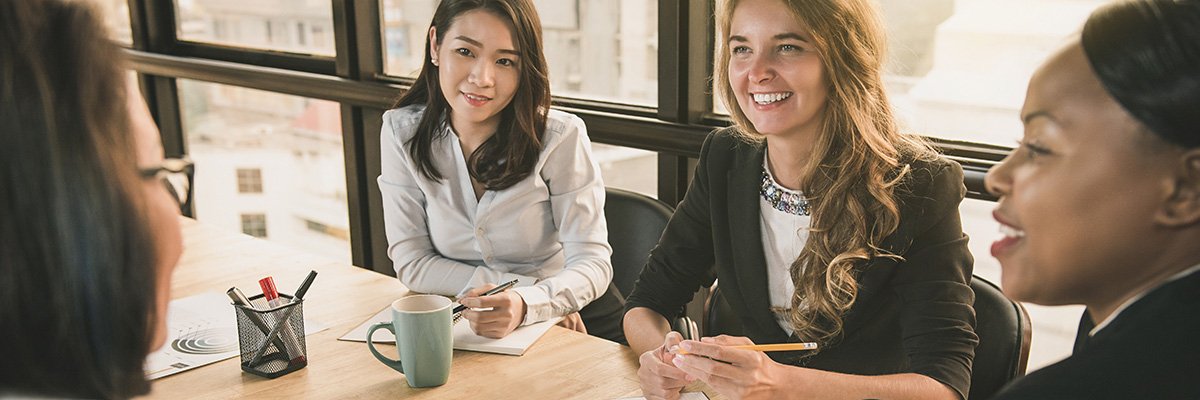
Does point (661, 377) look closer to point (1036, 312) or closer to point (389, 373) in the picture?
point (389, 373)

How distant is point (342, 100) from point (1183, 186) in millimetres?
2874

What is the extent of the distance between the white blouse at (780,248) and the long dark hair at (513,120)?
23.9 inches

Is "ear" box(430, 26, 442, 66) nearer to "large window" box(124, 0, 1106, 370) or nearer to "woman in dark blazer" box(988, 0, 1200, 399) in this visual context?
"large window" box(124, 0, 1106, 370)

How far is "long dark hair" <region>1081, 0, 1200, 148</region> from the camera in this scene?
749mm

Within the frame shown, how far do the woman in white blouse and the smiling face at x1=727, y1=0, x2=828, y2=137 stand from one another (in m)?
0.57

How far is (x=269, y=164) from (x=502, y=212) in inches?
87.4

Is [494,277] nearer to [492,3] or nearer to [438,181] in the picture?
[438,181]

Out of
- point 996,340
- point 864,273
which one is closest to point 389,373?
point 864,273

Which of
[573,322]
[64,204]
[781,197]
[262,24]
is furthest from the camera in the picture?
[262,24]

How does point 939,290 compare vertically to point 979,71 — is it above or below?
below

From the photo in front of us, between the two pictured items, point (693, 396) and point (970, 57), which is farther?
point (970, 57)

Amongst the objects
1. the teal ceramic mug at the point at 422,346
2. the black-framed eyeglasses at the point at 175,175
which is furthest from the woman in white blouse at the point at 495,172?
the black-framed eyeglasses at the point at 175,175

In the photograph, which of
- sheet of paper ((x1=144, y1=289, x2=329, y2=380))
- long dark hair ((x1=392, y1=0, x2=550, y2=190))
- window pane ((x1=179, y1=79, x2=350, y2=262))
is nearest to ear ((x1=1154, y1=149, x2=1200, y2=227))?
sheet of paper ((x1=144, y1=289, x2=329, y2=380))

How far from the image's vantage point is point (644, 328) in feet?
5.62
